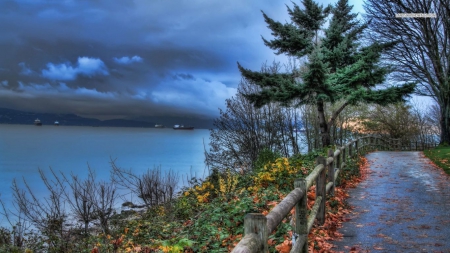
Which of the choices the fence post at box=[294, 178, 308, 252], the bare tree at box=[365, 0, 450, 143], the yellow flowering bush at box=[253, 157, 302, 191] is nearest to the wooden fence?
the fence post at box=[294, 178, 308, 252]

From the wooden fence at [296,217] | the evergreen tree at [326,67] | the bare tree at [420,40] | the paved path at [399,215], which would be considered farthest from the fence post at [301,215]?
the bare tree at [420,40]

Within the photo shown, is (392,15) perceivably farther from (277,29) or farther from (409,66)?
(277,29)

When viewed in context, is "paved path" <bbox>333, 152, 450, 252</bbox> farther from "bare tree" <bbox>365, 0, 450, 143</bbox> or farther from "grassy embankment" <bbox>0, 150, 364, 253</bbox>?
"bare tree" <bbox>365, 0, 450, 143</bbox>

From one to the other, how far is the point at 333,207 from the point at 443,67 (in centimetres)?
2603

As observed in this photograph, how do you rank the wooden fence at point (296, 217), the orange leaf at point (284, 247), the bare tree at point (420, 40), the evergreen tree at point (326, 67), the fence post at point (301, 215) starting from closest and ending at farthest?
the wooden fence at point (296, 217)
the fence post at point (301, 215)
the orange leaf at point (284, 247)
the evergreen tree at point (326, 67)
the bare tree at point (420, 40)

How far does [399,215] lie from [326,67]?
13.0 m

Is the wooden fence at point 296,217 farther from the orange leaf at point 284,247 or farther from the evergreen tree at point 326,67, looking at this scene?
the evergreen tree at point 326,67

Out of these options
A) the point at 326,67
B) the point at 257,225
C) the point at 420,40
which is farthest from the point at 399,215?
the point at 420,40

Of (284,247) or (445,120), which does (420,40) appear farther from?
(284,247)

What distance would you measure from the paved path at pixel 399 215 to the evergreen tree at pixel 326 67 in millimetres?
7375

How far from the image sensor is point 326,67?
19672 mm

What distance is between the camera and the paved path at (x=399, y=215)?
596cm

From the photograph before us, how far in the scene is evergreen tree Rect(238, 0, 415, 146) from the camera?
2014cm

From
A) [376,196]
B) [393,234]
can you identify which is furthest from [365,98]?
[393,234]
